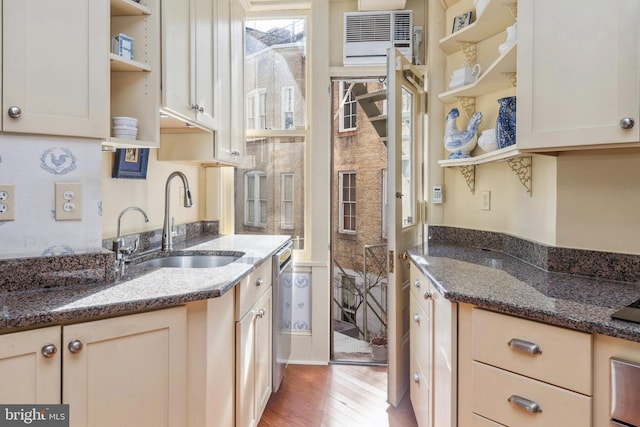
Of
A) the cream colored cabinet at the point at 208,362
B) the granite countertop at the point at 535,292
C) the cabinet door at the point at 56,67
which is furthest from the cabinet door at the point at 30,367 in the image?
the granite countertop at the point at 535,292

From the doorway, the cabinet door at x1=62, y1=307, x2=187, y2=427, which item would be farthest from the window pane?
the doorway

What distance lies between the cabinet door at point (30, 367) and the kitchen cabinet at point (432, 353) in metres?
1.27

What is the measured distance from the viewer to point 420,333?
6.31 feet

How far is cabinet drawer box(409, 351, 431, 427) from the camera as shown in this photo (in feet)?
5.70

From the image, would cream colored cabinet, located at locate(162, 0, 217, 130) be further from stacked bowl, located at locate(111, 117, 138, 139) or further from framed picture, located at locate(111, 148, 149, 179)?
framed picture, located at locate(111, 148, 149, 179)

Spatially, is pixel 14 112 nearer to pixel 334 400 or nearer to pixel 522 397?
pixel 522 397

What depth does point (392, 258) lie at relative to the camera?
2.17 m

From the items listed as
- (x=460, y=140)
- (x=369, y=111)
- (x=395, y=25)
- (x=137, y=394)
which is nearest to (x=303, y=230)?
(x=460, y=140)

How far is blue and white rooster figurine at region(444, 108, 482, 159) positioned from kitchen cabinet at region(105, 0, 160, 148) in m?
1.72

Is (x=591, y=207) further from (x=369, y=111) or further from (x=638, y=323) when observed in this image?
(x=369, y=111)

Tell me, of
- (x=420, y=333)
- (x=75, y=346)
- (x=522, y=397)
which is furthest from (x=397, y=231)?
(x=75, y=346)

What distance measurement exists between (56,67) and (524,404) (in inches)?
74.9

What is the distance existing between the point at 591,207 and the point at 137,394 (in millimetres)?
1895

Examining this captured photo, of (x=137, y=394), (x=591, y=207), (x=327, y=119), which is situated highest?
(x=327, y=119)
